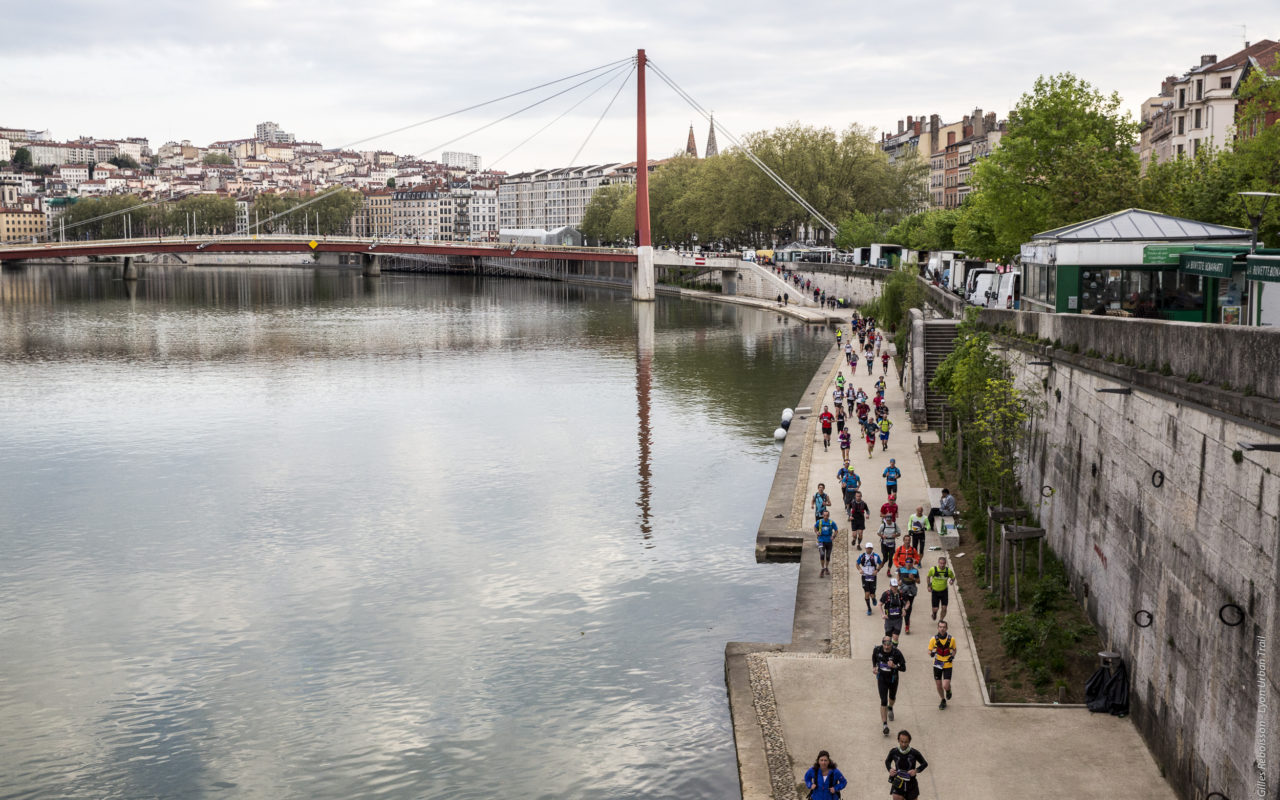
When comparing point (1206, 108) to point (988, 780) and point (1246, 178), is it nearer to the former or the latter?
point (1246, 178)

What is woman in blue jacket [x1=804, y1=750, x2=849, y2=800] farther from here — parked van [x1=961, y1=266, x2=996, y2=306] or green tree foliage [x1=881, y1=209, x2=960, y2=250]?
green tree foliage [x1=881, y1=209, x2=960, y2=250]

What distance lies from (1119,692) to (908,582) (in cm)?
426

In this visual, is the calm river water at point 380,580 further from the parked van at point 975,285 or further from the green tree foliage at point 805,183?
the green tree foliage at point 805,183

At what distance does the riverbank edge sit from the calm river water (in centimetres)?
53

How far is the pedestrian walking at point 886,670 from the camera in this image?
1487 centimetres

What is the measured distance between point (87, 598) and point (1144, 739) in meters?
18.0

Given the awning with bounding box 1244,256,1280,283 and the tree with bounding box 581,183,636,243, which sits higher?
the tree with bounding box 581,183,636,243

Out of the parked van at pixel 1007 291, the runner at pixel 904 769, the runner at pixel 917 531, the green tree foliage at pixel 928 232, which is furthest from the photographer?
the green tree foliage at pixel 928 232

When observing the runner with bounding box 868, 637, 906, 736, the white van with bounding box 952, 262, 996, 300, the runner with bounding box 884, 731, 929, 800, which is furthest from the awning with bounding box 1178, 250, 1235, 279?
the white van with bounding box 952, 262, 996, 300

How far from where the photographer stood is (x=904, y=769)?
41.7ft

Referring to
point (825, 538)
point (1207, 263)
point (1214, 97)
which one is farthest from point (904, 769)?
point (1214, 97)

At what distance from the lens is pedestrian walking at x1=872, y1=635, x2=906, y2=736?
14867 mm

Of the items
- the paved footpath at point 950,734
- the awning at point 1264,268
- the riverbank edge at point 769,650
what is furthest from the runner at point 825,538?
the awning at point 1264,268

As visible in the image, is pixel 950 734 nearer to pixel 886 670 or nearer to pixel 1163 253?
pixel 886 670
